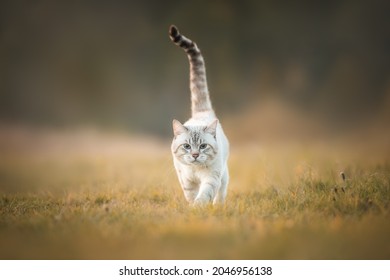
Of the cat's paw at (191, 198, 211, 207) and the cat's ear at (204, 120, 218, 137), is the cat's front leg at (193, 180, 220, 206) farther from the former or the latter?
the cat's ear at (204, 120, 218, 137)

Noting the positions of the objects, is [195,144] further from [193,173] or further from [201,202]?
[201,202]

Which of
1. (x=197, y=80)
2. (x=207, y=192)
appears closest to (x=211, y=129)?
(x=207, y=192)

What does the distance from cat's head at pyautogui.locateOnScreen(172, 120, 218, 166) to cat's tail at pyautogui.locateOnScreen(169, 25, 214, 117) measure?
102 cm

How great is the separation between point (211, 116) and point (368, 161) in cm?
218

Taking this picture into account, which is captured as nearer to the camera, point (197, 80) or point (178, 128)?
point (178, 128)

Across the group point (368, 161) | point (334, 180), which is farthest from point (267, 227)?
point (368, 161)

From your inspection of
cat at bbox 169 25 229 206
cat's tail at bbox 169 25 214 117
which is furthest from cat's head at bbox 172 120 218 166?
cat's tail at bbox 169 25 214 117

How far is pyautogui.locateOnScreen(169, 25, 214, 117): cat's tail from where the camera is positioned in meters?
5.32

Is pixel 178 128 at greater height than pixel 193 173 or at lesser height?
greater

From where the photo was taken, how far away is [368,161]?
19.4 ft

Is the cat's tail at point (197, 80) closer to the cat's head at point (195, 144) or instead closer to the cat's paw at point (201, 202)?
the cat's head at point (195, 144)

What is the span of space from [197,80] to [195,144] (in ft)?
4.20

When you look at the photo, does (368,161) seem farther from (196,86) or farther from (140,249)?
(140,249)

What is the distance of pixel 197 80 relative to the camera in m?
5.40
